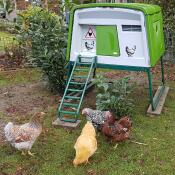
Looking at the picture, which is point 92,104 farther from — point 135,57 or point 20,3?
point 20,3

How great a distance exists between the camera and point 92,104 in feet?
23.0

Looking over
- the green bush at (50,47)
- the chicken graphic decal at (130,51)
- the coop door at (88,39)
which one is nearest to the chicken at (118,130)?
the chicken graphic decal at (130,51)

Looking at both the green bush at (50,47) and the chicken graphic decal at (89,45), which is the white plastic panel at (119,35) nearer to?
the chicken graphic decal at (89,45)

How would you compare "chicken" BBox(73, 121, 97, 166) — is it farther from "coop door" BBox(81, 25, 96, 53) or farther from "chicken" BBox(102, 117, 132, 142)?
"coop door" BBox(81, 25, 96, 53)

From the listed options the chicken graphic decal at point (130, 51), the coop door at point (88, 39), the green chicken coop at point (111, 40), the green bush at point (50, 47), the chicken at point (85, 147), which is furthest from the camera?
the green bush at point (50, 47)

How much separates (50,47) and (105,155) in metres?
2.99

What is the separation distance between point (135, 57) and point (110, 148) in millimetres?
1788

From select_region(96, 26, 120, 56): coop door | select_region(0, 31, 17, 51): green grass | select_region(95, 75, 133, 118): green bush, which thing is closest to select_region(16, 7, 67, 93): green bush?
select_region(96, 26, 120, 56): coop door

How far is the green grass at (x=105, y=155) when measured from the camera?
4637 mm

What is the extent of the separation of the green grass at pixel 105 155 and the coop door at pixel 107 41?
4.16 feet

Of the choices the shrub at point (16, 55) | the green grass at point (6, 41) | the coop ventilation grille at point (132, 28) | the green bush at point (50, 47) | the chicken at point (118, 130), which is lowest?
the green grass at point (6, 41)

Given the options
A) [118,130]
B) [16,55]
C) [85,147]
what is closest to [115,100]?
[118,130]

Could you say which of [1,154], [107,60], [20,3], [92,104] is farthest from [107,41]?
[20,3]

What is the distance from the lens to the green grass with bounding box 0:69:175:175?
4.64m
